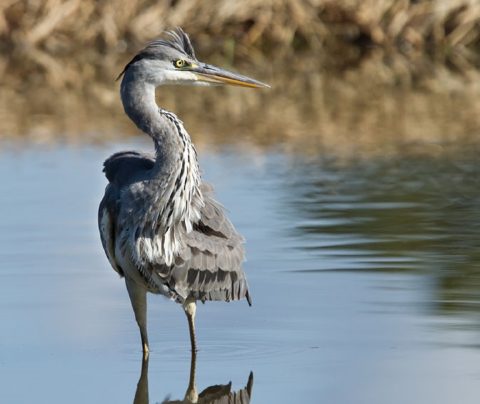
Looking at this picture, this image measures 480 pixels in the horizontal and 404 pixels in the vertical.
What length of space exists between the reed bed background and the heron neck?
22.1ft

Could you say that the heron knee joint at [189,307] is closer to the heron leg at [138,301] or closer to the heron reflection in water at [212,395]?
the heron leg at [138,301]

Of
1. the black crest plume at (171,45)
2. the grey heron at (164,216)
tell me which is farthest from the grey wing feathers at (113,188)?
the black crest plume at (171,45)

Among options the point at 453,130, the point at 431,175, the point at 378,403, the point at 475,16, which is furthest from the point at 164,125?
the point at 475,16

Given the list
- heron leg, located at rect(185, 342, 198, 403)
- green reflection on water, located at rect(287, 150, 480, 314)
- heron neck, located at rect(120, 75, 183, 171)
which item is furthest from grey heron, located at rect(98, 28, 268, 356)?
green reflection on water, located at rect(287, 150, 480, 314)

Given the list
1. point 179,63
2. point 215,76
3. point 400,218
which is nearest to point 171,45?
point 179,63

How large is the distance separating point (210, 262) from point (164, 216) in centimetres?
35

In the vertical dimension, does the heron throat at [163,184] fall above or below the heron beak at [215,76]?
below

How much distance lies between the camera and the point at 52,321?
7.70 m

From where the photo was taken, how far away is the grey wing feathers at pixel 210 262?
6918 mm

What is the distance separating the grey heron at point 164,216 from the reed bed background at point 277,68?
21.7ft

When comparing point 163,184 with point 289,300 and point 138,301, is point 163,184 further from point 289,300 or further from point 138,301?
point 289,300

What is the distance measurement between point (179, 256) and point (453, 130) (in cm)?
811

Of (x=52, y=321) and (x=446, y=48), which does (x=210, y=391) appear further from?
(x=446, y=48)

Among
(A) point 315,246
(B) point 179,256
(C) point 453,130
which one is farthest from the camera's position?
(C) point 453,130
